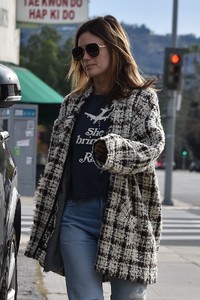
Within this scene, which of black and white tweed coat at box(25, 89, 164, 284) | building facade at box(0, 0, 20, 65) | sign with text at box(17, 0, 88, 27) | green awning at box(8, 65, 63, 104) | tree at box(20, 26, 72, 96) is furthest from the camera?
tree at box(20, 26, 72, 96)

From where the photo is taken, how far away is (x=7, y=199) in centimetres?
488

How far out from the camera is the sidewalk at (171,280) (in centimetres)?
786

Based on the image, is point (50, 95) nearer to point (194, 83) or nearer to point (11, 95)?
point (11, 95)

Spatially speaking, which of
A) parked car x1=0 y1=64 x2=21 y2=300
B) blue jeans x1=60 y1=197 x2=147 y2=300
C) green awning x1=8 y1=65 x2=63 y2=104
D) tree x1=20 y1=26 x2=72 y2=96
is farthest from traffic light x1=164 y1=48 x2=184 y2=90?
tree x1=20 y1=26 x2=72 y2=96

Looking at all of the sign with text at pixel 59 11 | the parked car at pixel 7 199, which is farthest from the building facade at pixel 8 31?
the parked car at pixel 7 199

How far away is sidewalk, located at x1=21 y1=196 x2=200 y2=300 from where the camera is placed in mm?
7863

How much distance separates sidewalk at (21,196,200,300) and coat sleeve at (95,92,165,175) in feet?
11.0

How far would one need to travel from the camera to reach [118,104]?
4516 millimetres

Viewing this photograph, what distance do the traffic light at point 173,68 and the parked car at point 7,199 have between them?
19.5 metres

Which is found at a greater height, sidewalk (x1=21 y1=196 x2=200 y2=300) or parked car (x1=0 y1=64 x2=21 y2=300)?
parked car (x1=0 y1=64 x2=21 y2=300)

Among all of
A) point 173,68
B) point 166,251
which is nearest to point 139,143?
point 166,251

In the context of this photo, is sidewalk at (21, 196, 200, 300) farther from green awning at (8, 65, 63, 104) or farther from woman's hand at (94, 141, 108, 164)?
green awning at (8, 65, 63, 104)

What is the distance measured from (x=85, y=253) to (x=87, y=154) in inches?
18.3

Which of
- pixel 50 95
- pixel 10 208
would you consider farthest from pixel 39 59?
pixel 10 208
